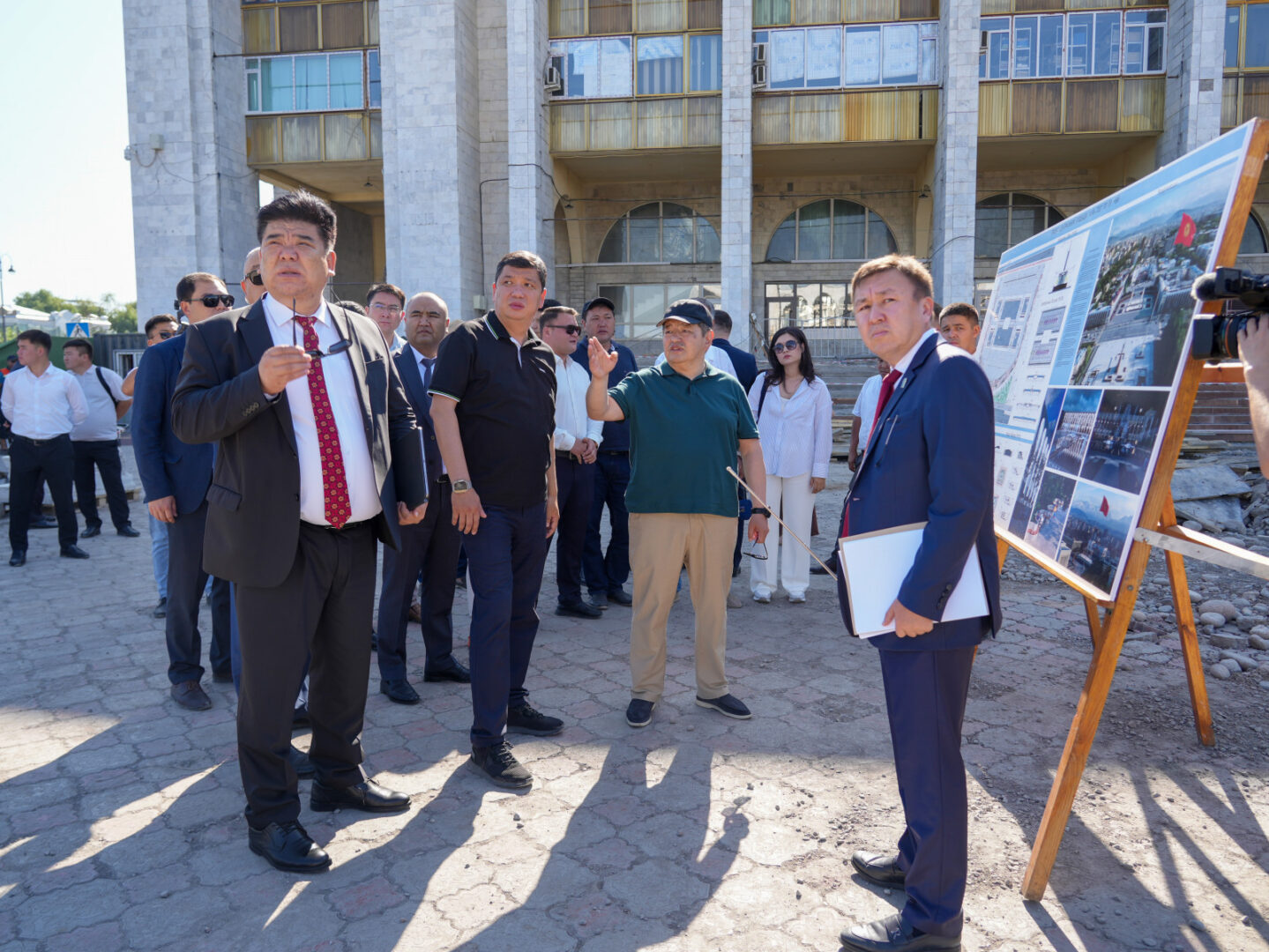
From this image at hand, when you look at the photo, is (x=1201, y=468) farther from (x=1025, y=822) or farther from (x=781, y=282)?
(x=781, y=282)

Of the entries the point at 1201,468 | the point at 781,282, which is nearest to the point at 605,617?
the point at 1201,468

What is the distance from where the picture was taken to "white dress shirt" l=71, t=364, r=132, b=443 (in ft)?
31.0

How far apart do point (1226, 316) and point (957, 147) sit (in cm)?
2040

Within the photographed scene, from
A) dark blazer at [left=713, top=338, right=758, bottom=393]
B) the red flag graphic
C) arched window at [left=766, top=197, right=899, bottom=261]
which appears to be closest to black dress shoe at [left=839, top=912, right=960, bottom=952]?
the red flag graphic

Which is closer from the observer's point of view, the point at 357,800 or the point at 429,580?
the point at 357,800

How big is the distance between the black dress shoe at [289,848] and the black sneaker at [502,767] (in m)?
0.80

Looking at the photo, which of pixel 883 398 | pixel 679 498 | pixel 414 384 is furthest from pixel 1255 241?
pixel 883 398

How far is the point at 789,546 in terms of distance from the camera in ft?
22.9

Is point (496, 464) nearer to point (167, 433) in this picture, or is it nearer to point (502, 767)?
point (502, 767)

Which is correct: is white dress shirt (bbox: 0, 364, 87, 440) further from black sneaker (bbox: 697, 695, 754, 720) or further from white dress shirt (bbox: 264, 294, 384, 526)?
black sneaker (bbox: 697, 695, 754, 720)

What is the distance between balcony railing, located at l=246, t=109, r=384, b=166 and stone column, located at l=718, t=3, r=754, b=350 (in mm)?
9017

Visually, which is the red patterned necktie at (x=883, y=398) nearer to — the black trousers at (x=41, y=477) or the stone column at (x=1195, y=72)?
the black trousers at (x=41, y=477)

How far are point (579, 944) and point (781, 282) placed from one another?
24.6 metres

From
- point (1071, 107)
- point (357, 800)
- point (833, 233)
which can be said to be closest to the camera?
point (357, 800)
